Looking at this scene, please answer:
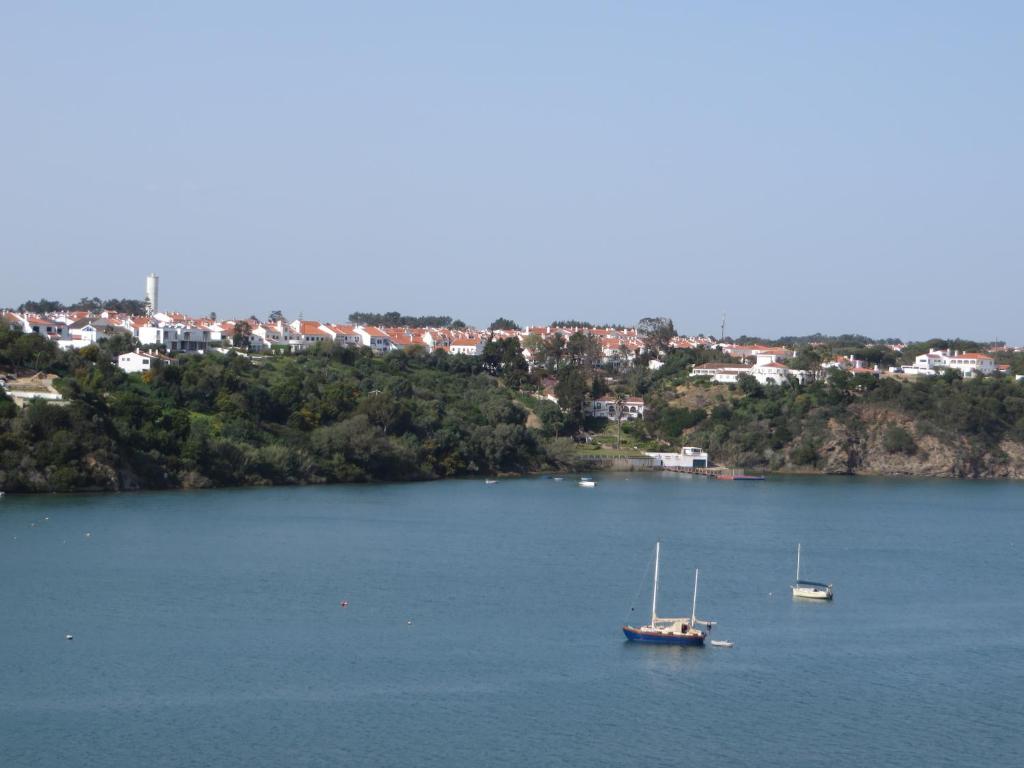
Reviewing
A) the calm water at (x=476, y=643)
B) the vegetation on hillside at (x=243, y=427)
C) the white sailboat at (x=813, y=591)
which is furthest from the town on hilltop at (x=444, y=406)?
the white sailboat at (x=813, y=591)

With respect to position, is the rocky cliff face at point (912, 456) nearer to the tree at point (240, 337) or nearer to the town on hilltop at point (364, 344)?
the town on hilltop at point (364, 344)

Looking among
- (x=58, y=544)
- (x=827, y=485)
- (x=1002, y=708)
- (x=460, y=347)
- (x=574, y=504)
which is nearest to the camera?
(x=1002, y=708)

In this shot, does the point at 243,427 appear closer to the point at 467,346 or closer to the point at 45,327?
the point at 45,327

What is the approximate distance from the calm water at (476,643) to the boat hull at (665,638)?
11.3 inches

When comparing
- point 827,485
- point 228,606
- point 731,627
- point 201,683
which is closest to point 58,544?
point 228,606

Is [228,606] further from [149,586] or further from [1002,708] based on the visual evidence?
[1002,708]

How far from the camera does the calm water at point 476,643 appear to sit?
2409 cm

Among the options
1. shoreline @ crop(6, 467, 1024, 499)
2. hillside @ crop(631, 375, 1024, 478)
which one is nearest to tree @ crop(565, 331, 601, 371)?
hillside @ crop(631, 375, 1024, 478)

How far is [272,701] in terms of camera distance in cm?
2569

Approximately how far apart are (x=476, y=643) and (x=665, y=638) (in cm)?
421

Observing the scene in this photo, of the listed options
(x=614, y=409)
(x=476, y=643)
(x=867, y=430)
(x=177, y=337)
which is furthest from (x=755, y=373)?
(x=476, y=643)

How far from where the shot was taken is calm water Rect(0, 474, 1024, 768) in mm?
24094

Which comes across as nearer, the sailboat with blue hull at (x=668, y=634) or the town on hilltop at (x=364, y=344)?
the sailboat with blue hull at (x=668, y=634)

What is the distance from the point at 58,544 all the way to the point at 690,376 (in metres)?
62.7
